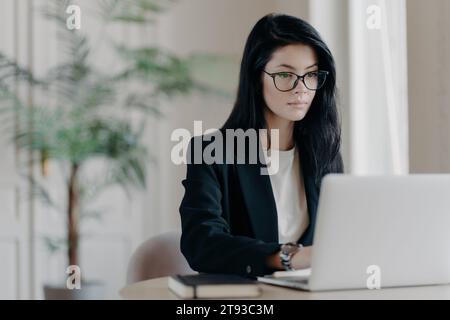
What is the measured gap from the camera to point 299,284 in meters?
1.53

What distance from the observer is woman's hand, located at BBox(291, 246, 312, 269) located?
5.12ft

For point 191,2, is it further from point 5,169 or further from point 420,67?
point 420,67

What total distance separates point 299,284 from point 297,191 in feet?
1.96

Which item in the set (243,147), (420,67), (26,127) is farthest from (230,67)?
(243,147)

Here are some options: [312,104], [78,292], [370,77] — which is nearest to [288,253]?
[312,104]

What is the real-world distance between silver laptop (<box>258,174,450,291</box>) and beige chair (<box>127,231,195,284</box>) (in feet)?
2.41

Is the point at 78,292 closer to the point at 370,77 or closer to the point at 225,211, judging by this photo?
the point at 370,77

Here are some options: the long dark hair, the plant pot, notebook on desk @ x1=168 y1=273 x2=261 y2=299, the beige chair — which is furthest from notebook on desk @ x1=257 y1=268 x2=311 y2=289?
the plant pot

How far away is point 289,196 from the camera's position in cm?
209

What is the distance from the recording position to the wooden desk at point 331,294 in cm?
144

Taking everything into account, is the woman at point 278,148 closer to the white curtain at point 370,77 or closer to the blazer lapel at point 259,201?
the blazer lapel at point 259,201

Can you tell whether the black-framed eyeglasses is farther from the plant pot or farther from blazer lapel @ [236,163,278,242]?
the plant pot

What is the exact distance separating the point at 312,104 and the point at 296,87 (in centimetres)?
23
